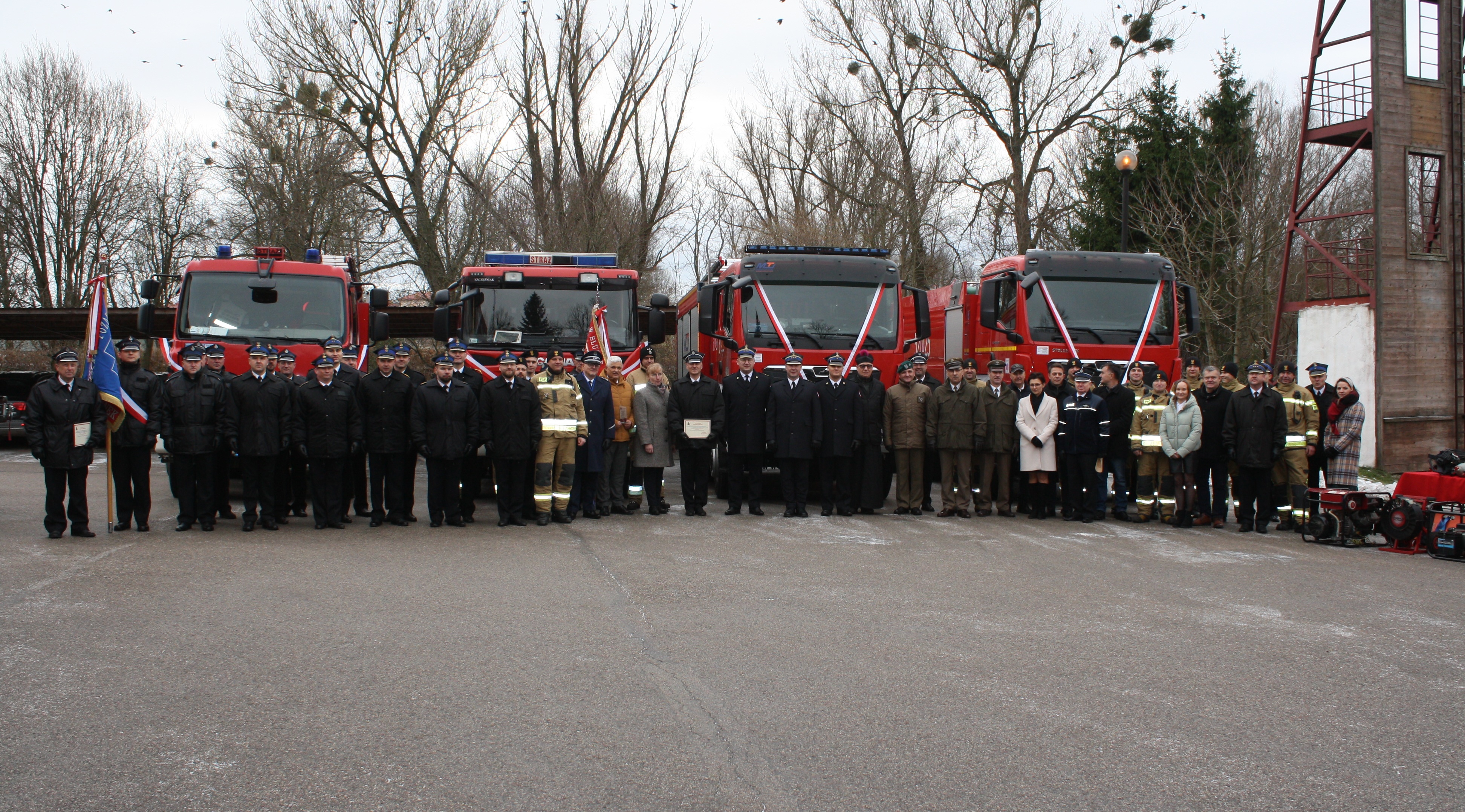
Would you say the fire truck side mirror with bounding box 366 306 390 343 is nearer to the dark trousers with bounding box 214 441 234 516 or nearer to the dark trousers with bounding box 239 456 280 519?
the dark trousers with bounding box 214 441 234 516

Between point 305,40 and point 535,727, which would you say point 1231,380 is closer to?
point 535,727

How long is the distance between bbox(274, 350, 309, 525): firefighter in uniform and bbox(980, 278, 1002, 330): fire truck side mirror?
8673 mm

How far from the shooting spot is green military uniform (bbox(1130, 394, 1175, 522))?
1247 cm

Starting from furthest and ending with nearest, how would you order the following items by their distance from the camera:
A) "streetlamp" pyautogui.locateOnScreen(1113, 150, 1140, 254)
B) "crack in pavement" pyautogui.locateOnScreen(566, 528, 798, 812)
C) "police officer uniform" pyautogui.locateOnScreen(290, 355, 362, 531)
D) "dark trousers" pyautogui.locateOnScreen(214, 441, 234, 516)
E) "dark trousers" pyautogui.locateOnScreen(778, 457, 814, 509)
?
1. "streetlamp" pyautogui.locateOnScreen(1113, 150, 1140, 254)
2. "dark trousers" pyautogui.locateOnScreen(778, 457, 814, 509)
3. "dark trousers" pyautogui.locateOnScreen(214, 441, 234, 516)
4. "police officer uniform" pyautogui.locateOnScreen(290, 355, 362, 531)
5. "crack in pavement" pyautogui.locateOnScreen(566, 528, 798, 812)

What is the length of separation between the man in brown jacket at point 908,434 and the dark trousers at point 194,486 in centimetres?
729

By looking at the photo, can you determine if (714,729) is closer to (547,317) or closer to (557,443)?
(557,443)

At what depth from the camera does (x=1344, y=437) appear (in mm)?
11617

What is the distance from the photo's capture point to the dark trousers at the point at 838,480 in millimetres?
12797

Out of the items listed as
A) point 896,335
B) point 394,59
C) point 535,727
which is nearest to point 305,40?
point 394,59

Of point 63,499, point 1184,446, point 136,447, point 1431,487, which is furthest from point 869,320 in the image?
point 63,499

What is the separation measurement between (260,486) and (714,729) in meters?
7.75

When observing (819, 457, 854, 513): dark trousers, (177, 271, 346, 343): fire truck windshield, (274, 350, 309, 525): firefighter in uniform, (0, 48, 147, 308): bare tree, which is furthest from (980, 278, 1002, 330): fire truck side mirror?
(0, 48, 147, 308): bare tree

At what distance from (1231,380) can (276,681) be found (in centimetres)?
1099

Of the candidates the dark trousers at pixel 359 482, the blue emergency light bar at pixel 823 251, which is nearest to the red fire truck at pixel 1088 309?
the blue emergency light bar at pixel 823 251
